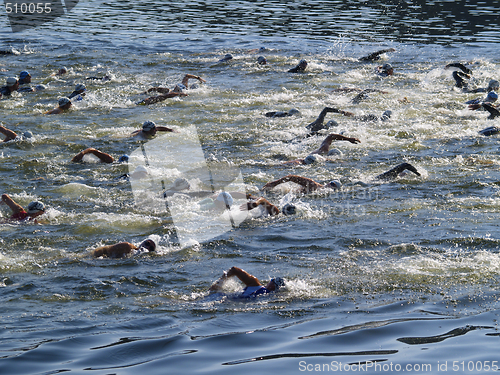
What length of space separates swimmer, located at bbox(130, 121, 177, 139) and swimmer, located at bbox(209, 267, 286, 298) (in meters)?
8.16

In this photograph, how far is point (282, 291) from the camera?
775 centimetres

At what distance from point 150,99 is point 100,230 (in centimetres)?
958

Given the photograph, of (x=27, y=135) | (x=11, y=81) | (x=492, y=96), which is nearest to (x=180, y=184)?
(x=27, y=135)

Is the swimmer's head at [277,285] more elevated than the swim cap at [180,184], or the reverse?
the swimmer's head at [277,285]

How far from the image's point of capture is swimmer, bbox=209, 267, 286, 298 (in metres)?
7.71

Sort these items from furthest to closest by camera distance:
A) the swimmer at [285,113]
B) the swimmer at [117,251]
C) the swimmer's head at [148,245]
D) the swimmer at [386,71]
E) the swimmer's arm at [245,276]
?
1. the swimmer at [386,71]
2. the swimmer at [285,113]
3. the swimmer's head at [148,245]
4. the swimmer at [117,251]
5. the swimmer's arm at [245,276]

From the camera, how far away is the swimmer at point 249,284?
7.71 meters

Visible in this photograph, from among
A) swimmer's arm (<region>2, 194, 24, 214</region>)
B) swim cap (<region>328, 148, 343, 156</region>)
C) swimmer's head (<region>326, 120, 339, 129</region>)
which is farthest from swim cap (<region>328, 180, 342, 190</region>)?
swimmer's arm (<region>2, 194, 24, 214</region>)

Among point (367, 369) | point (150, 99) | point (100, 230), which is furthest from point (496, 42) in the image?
point (367, 369)

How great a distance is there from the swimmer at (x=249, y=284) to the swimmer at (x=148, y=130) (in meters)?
8.16

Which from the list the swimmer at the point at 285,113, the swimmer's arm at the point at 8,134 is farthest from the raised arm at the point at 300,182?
the swimmer's arm at the point at 8,134

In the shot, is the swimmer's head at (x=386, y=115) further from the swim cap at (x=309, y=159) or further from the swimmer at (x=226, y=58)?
the swimmer at (x=226, y=58)

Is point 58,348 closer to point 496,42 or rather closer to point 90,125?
point 90,125

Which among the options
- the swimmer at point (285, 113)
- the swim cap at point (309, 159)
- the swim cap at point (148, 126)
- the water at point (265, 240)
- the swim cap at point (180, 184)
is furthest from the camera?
the swimmer at point (285, 113)
